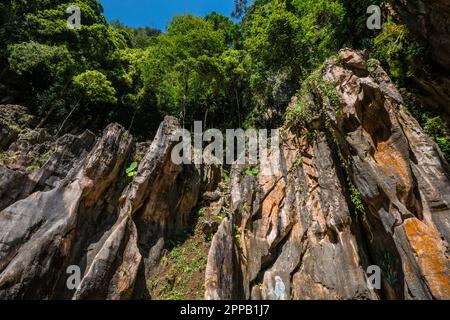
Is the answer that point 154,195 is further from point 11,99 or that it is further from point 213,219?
point 11,99

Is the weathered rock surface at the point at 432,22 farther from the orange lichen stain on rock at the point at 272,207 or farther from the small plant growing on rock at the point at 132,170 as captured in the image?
the small plant growing on rock at the point at 132,170

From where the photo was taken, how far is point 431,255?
23.4 ft

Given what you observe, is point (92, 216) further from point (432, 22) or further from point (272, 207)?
point (432, 22)

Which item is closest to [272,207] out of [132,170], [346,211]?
[346,211]

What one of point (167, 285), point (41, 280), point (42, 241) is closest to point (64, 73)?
point (42, 241)

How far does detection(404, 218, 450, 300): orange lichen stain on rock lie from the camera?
6781mm

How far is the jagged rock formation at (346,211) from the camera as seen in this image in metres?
7.81

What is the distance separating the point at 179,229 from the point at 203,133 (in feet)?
25.7

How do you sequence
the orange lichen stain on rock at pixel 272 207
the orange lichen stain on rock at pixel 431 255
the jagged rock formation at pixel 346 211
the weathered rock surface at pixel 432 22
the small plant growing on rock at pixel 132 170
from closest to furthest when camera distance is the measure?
the orange lichen stain on rock at pixel 431 255 < the jagged rock formation at pixel 346 211 < the weathered rock surface at pixel 432 22 < the orange lichen stain on rock at pixel 272 207 < the small plant growing on rock at pixel 132 170

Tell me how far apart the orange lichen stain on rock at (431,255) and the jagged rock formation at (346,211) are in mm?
22

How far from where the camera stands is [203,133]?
18.1 m

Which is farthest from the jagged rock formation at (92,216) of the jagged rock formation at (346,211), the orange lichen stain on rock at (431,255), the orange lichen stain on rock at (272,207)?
the orange lichen stain on rock at (431,255)

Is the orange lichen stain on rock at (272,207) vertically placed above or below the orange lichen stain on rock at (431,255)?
above

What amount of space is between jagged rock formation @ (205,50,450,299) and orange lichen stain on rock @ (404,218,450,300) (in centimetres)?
2
